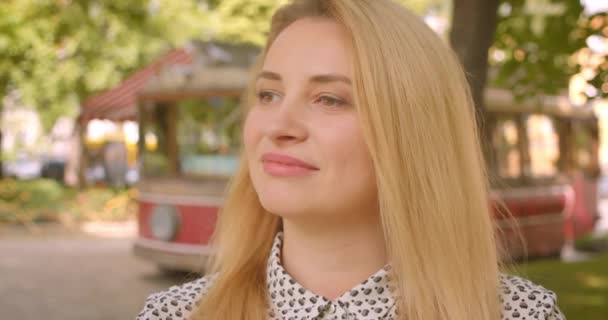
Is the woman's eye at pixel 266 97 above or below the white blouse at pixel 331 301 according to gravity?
above

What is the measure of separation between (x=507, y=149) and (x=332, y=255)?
31.8 ft

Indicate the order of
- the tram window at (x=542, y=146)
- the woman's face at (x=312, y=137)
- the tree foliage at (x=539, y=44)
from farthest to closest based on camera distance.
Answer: the tram window at (x=542, y=146) < the tree foliage at (x=539, y=44) < the woman's face at (x=312, y=137)

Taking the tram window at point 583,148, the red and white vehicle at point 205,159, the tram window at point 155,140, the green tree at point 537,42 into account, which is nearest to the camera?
the green tree at point 537,42

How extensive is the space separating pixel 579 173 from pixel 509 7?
7.06 m

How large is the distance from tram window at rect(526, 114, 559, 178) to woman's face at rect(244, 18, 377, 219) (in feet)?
33.9

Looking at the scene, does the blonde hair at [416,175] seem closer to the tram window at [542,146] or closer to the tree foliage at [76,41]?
the tram window at [542,146]

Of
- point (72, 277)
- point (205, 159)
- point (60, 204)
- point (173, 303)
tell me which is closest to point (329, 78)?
point (173, 303)

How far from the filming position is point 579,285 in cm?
736

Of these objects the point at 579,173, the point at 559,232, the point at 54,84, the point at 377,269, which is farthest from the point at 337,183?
the point at 54,84

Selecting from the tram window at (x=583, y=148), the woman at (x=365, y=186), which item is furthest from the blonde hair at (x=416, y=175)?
the tram window at (x=583, y=148)

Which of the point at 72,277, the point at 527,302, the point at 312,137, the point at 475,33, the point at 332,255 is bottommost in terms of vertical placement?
the point at 72,277

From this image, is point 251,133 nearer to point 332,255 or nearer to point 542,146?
point 332,255

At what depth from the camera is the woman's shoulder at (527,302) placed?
171 cm

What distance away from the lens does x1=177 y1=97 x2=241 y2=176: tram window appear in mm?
8773
